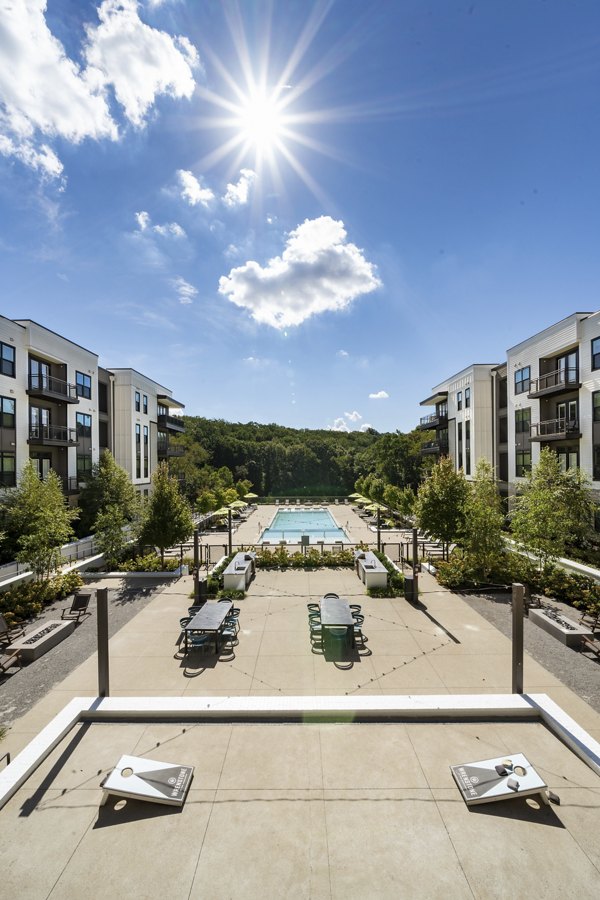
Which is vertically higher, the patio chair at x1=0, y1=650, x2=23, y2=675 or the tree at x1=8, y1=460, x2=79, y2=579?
the tree at x1=8, y1=460, x2=79, y2=579

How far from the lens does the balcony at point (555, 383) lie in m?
22.7

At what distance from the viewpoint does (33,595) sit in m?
14.0

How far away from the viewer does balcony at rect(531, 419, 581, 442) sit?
22.7m

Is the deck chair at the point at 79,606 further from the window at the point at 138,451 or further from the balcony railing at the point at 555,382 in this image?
the balcony railing at the point at 555,382

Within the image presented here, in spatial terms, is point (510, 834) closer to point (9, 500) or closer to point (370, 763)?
point (370, 763)

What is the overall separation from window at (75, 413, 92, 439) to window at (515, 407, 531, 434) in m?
31.9

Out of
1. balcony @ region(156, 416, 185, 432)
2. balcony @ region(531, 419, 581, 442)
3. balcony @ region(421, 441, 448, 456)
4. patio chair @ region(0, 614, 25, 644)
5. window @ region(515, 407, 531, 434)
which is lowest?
patio chair @ region(0, 614, 25, 644)

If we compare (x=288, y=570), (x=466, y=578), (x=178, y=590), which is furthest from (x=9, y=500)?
(x=466, y=578)

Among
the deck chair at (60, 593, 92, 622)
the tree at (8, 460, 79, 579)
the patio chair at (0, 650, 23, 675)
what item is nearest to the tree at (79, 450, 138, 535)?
the tree at (8, 460, 79, 579)

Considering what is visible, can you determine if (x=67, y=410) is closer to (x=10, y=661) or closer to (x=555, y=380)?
(x=10, y=661)

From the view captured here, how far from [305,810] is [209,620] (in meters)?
6.26

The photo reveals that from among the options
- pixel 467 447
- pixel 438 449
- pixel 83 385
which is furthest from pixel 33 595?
pixel 438 449

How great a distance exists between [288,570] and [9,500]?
1381 centimetres

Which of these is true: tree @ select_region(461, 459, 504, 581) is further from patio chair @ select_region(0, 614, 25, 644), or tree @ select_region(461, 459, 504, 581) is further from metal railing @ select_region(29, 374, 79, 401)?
metal railing @ select_region(29, 374, 79, 401)
